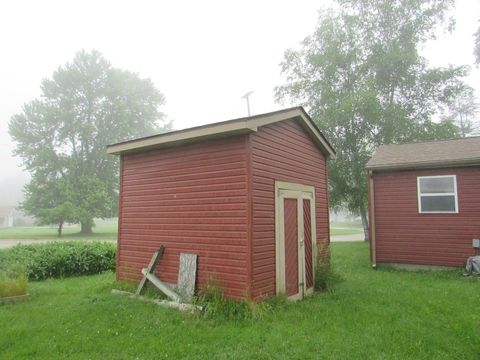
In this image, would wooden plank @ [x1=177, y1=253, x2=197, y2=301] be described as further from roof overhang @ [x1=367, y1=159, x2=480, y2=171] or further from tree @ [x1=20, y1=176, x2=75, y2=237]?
tree @ [x1=20, y1=176, x2=75, y2=237]

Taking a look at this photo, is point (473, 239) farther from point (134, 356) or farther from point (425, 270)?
point (134, 356)

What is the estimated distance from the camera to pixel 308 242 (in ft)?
27.1

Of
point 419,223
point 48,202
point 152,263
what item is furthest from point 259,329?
point 48,202

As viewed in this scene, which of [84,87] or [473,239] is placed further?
[84,87]

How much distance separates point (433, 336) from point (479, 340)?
0.61 meters

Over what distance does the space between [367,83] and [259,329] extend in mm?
18331

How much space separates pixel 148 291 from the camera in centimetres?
734

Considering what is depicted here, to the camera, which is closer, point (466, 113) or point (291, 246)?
point (291, 246)

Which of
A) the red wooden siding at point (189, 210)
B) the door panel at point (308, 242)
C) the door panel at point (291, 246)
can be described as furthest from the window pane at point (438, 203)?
the red wooden siding at point (189, 210)

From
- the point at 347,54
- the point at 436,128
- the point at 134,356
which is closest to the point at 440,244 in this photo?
the point at 134,356

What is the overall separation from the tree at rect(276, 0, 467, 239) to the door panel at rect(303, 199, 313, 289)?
12407 millimetres

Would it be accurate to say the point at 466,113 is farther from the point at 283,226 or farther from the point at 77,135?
the point at 77,135

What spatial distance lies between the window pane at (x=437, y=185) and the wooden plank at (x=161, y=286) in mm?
8950

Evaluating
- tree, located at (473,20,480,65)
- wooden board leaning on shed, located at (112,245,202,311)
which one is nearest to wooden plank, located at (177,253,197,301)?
wooden board leaning on shed, located at (112,245,202,311)
